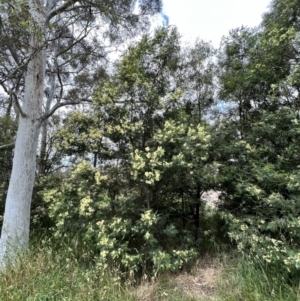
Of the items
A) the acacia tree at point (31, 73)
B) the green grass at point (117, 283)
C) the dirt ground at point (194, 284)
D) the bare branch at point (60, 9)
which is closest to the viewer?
the green grass at point (117, 283)

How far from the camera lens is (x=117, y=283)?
2.80m

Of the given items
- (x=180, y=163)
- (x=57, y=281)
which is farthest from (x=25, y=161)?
(x=180, y=163)

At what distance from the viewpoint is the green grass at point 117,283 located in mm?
A: 2500

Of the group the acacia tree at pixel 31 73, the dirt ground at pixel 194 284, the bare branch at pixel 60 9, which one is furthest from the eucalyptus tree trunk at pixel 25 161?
the dirt ground at pixel 194 284

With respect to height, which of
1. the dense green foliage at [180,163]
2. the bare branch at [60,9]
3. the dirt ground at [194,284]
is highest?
the bare branch at [60,9]

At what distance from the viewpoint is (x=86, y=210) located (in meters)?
3.20

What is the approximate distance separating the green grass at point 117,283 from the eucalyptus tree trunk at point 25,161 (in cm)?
58

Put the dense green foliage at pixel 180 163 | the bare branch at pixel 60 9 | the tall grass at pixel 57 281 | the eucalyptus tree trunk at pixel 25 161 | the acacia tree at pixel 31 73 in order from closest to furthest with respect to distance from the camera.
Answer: the tall grass at pixel 57 281, the dense green foliage at pixel 180 163, the acacia tree at pixel 31 73, the eucalyptus tree trunk at pixel 25 161, the bare branch at pixel 60 9

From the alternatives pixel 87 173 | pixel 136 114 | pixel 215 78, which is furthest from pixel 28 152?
pixel 215 78

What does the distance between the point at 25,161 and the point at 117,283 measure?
7.58 feet

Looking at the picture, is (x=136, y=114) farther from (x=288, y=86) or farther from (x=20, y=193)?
(x=288, y=86)

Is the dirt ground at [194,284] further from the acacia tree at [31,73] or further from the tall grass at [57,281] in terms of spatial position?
the acacia tree at [31,73]

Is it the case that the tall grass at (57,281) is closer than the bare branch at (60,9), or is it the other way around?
the tall grass at (57,281)

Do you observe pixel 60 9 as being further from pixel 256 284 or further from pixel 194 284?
pixel 256 284
